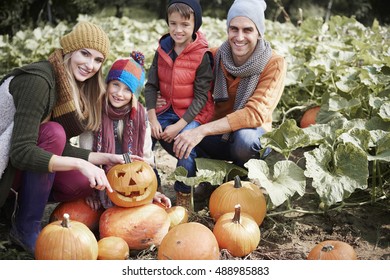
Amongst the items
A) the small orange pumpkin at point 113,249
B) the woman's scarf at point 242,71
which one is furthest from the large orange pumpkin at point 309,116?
the small orange pumpkin at point 113,249

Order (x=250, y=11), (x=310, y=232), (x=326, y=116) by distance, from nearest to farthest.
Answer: (x=310, y=232)
(x=250, y=11)
(x=326, y=116)

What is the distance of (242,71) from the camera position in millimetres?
3359

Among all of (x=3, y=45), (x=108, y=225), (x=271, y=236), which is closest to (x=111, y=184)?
(x=108, y=225)

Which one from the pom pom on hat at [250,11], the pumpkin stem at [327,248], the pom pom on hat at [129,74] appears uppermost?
the pom pom on hat at [250,11]

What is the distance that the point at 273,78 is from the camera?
3350 millimetres

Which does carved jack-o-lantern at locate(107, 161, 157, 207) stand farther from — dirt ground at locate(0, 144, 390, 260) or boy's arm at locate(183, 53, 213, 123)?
boy's arm at locate(183, 53, 213, 123)

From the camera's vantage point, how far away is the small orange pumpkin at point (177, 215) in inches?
117

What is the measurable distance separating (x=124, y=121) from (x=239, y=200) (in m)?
→ 0.82

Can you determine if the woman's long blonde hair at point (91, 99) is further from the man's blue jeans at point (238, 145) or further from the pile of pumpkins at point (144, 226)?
the man's blue jeans at point (238, 145)

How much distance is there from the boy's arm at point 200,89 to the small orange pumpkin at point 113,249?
40.7 inches

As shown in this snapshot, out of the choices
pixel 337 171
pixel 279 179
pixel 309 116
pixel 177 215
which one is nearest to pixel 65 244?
pixel 177 215

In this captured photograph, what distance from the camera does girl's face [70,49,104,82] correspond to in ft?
9.09

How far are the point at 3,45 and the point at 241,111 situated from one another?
12.9 ft

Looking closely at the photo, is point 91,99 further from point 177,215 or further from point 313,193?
point 313,193
